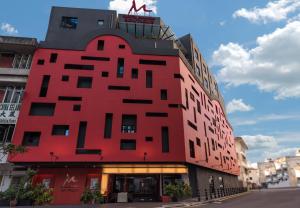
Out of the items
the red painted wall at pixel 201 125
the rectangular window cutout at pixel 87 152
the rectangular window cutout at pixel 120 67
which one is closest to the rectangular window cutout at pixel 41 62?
the rectangular window cutout at pixel 120 67

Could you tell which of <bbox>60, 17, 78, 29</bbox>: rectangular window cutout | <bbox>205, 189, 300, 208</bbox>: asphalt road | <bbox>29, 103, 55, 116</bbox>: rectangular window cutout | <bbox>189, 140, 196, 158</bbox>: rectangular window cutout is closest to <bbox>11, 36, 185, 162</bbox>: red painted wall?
<bbox>29, 103, 55, 116</bbox>: rectangular window cutout

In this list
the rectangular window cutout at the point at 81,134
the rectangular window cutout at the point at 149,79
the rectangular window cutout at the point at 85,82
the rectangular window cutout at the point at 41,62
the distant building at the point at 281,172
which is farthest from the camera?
the distant building at the point at 281,172

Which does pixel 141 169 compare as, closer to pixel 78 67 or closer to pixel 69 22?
pixel 78 67

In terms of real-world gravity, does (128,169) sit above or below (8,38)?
below

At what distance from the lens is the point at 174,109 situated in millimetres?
29953

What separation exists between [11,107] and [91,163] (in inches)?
505

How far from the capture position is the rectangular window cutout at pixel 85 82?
Result: 30.3m

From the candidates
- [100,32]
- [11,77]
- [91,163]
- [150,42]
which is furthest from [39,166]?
[150,42]

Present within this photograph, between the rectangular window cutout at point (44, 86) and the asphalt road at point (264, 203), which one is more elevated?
the rectangular window cutout at point (44, 86)

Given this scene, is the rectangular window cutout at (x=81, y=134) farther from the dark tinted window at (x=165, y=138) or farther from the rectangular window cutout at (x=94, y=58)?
the dark tinted window at (x=165, y=138)

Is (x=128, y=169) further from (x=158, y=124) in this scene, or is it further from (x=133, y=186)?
(x=158, y=124)

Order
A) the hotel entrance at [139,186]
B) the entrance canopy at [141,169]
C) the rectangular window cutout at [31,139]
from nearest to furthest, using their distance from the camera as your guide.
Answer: the rectangular window cutout at [31,139]
the entrance canopy at [141,169]
the hotel entrance at [139,186]

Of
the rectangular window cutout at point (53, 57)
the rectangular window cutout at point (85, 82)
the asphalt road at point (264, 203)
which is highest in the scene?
the rectangular window cutout at point (53, 57)

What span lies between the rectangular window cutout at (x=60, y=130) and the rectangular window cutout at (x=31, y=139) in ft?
5.86
